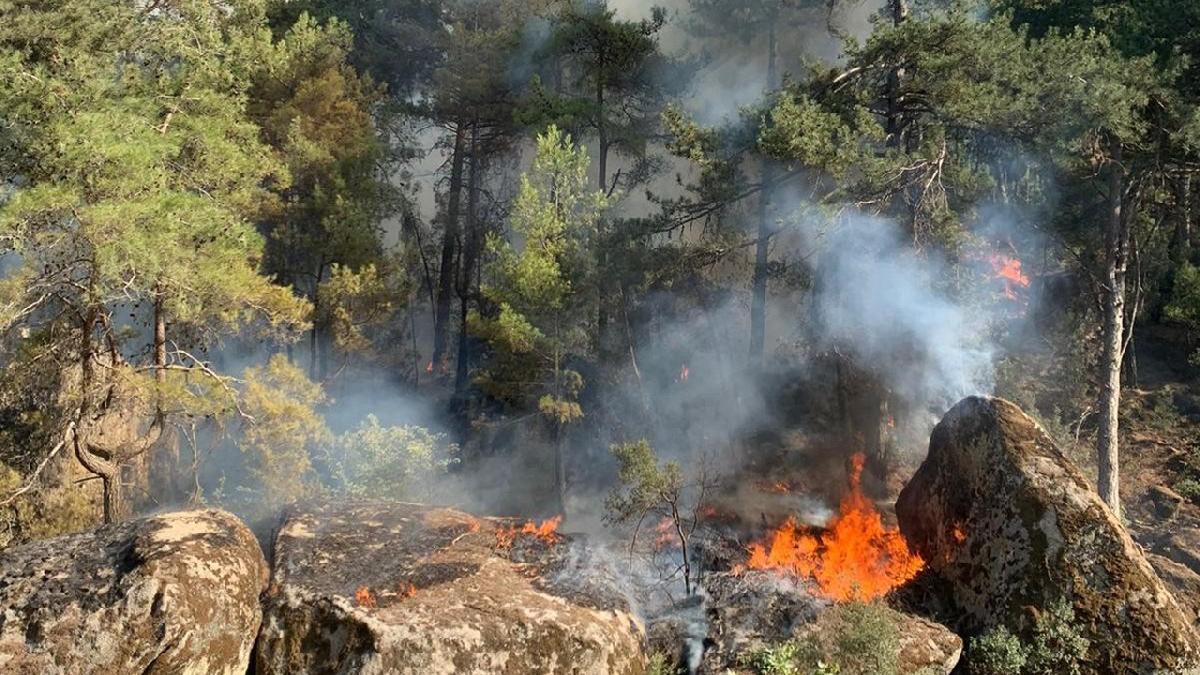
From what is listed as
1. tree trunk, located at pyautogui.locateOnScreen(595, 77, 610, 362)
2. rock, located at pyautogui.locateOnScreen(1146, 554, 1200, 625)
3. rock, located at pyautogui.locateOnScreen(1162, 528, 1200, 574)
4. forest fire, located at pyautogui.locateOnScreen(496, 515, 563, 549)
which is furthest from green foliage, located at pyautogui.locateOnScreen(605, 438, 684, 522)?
rock, located at pyautogui.locateOnScreen(1162, 528, 1200, 574)

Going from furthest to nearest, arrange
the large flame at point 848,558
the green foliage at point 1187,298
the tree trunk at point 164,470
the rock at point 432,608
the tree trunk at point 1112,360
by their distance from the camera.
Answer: the green foliage at point 1187,298
the tree trunk at point 1112,360
the tree trunk at point 164,470
the large flame at point 848,558
the rock at point 432,608

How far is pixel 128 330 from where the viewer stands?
1364 centimetres

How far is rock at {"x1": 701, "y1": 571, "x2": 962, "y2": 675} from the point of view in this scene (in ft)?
32.7

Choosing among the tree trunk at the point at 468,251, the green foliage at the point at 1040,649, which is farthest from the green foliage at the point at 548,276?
the green foliage at the point at 1040,649

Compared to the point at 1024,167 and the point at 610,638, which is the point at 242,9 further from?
the point at 1024,167

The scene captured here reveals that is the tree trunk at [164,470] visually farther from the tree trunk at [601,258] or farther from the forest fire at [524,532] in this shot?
the tree trunk at [601,258]

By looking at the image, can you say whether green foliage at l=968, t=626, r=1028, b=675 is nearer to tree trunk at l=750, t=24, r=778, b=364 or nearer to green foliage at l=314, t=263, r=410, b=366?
tree trunk at l=750, t=24, r=778, b=364

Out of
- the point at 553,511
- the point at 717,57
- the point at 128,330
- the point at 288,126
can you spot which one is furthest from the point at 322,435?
the point at 717,57

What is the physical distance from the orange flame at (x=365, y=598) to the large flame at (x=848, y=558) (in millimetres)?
6299

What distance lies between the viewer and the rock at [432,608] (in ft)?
29.2

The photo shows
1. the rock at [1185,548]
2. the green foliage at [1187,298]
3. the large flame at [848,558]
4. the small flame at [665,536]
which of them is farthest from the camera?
the green foliage at [1187,298]

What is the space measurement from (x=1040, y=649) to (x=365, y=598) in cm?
894

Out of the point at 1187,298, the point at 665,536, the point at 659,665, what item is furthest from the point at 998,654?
the point at 1187,298

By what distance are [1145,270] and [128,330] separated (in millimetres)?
26949
